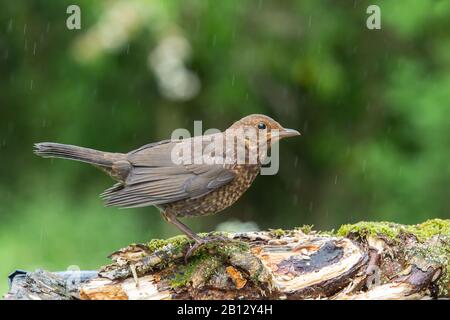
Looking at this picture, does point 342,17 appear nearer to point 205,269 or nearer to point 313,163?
point 313,163

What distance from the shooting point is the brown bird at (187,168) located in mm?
3939

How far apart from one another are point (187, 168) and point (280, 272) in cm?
79

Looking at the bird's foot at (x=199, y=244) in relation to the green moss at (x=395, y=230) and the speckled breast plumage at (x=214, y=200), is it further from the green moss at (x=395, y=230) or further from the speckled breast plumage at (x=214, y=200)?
the green moss at (x=395, y=230)

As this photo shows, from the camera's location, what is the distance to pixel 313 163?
7.39 m

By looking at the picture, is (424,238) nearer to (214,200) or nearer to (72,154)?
(214,200)

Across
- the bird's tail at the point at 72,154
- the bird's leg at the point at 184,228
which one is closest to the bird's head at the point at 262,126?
the bird's leg at the point at 184,228

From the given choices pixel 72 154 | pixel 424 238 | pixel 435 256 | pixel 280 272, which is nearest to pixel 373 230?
pixel 424 238

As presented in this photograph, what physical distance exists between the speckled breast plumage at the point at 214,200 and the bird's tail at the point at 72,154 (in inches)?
15.2

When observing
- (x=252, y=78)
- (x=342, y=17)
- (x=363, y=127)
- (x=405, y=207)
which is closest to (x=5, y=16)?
(x=252, y=78)

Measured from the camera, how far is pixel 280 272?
3.67m

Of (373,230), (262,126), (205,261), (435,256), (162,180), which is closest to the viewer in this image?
(435,256)

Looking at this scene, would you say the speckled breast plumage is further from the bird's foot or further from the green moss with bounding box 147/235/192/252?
the bird's foot

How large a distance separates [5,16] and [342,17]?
3077mm

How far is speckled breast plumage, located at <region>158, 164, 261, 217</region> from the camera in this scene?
399 cm
